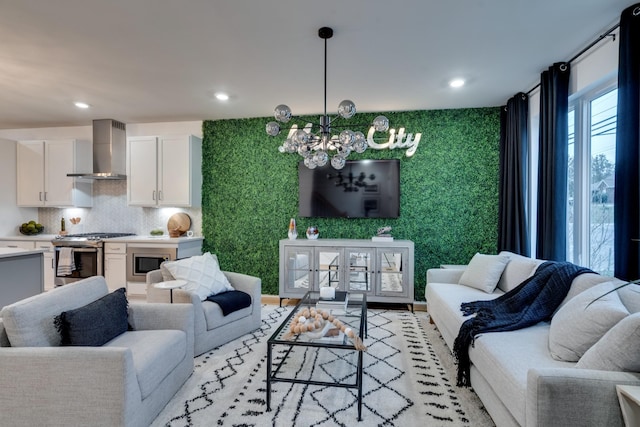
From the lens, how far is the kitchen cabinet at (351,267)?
13.4 feet

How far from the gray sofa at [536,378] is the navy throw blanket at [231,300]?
6.40 ft

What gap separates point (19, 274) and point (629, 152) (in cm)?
535

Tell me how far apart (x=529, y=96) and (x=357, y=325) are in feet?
→ 11.2

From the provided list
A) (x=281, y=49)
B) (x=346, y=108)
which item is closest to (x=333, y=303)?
(x=346, y=108)

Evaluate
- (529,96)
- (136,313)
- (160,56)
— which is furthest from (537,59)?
(136,313)

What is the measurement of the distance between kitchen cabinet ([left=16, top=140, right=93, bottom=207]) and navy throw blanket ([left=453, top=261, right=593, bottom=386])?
18.8 ft

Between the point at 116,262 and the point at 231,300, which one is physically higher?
the point at 116,262

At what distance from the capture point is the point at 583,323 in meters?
1.70

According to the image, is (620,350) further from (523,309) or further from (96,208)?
(96,208)

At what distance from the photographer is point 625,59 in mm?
2109

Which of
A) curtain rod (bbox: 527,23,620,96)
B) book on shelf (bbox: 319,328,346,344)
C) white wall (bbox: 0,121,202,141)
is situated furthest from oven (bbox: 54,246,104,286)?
curtain rod (bbox: 527,23,620,96)

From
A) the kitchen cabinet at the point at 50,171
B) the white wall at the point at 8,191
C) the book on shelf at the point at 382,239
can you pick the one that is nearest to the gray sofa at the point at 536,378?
the book on shelf at the point at 382,239

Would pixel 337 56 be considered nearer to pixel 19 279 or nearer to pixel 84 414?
pixel 84 414

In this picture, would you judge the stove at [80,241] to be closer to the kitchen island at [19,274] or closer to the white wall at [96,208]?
the white wall at [96,208]
